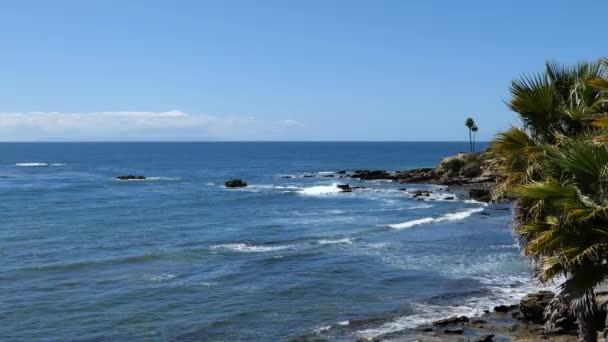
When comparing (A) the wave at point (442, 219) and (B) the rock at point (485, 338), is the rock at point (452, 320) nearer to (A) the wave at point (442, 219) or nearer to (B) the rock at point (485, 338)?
(B) the rock at point (485, 338)

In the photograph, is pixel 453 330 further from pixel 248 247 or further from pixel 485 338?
pixel 248 247

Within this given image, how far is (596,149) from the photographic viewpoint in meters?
9.55

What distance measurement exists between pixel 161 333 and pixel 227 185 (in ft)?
218

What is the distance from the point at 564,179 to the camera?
34.6 ft

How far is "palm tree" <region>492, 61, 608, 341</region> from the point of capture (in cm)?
968

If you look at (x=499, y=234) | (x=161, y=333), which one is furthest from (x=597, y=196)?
(x=499, y=234)

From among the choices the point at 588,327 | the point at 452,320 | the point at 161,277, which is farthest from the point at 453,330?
the point at 161,277

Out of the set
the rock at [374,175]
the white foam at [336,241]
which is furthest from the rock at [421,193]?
the white foam at [336,241]

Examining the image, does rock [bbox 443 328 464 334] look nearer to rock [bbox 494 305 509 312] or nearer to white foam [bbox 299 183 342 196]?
rock [bbox 494 305 509 312]

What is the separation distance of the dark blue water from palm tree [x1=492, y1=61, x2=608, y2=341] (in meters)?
13.9

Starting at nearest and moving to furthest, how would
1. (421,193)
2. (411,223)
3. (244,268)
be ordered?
1. (244,268)
2. (411,223)
3. (421,193)

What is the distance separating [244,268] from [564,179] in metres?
26.3

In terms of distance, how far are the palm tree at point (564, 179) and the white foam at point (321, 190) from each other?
66.8 metres

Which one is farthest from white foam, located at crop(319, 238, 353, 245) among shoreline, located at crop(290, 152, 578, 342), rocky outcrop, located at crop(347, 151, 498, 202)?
rocky outcrop, located at crop(347, 151, 498, 202)
